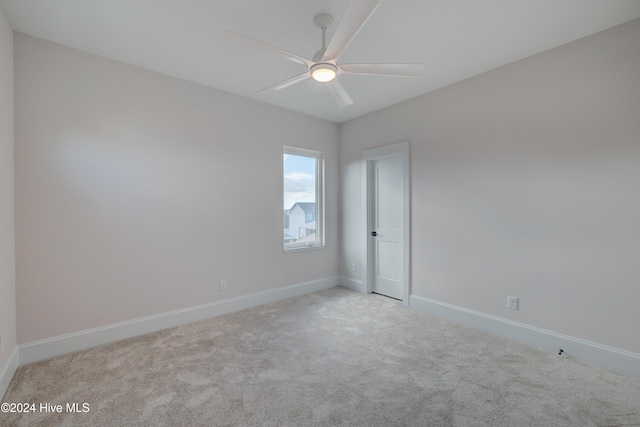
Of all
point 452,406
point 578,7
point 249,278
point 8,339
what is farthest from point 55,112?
point 578,7

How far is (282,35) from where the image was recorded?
7.80ft

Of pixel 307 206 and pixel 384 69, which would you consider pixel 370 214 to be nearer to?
pixel 307 206

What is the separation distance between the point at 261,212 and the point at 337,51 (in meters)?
2.41

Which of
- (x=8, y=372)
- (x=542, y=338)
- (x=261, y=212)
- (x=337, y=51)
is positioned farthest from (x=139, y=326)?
(x=542, y=338)

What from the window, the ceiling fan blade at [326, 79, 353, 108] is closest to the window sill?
the window

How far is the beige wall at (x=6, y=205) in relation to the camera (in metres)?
2.04

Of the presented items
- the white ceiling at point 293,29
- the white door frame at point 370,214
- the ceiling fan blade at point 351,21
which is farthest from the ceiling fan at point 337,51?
the white door frame at point 370,214

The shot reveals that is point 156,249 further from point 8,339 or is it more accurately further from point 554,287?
point 554,287

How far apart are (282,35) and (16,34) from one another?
2148mm

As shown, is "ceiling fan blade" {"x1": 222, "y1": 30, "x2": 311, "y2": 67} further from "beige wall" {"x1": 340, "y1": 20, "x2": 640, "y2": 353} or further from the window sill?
the window sill

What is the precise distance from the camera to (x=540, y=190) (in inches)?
106

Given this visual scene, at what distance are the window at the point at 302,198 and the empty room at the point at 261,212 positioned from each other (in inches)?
20.5

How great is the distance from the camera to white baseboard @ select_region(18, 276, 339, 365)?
2.43 meters

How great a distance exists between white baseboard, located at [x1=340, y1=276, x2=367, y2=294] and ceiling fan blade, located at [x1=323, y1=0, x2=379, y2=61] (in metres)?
3.34
